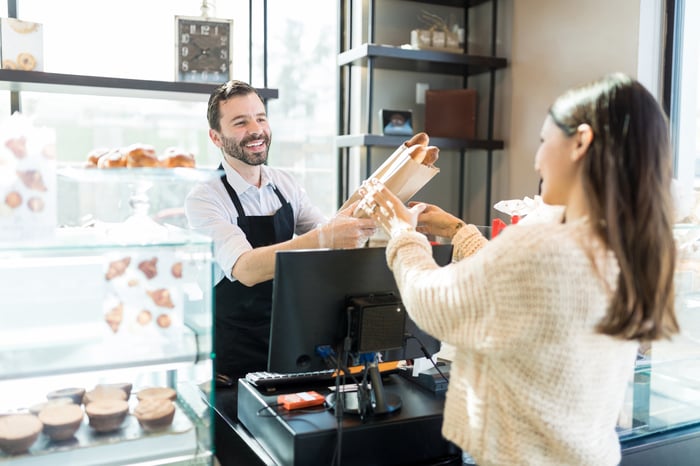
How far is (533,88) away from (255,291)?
6.56 ft

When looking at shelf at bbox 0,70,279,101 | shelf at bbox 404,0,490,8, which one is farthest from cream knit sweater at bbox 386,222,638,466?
shelf at bbox 404,0,490,8

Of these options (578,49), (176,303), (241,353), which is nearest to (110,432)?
(176,303)

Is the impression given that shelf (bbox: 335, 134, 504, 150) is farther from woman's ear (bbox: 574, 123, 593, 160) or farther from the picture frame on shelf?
woman's ear (bbox: 574, 123, 593, 160)

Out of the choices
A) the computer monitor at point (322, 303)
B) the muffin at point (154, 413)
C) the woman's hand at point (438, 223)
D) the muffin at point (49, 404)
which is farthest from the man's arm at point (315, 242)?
the muffin at point (49, 404)

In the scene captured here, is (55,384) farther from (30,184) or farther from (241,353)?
(241,353)

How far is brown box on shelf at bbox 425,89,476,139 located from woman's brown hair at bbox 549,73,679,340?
2.60 meters

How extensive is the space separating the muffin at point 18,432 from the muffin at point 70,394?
0.04m

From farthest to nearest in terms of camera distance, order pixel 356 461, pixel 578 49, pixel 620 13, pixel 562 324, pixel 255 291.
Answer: pixel 578 49 < pixel 620 13 < pixel 255 291 < pixel 356 461 < pixel 562 324

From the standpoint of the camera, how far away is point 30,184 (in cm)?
107

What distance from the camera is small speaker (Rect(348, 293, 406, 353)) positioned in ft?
4.16

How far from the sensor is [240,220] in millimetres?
2125

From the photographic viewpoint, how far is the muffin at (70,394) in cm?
110

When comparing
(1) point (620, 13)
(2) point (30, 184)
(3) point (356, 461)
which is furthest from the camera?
(1) point (620, 13)

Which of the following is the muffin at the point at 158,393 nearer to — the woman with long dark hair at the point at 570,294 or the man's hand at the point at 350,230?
the woman with long dark hair at the point at 570,294
